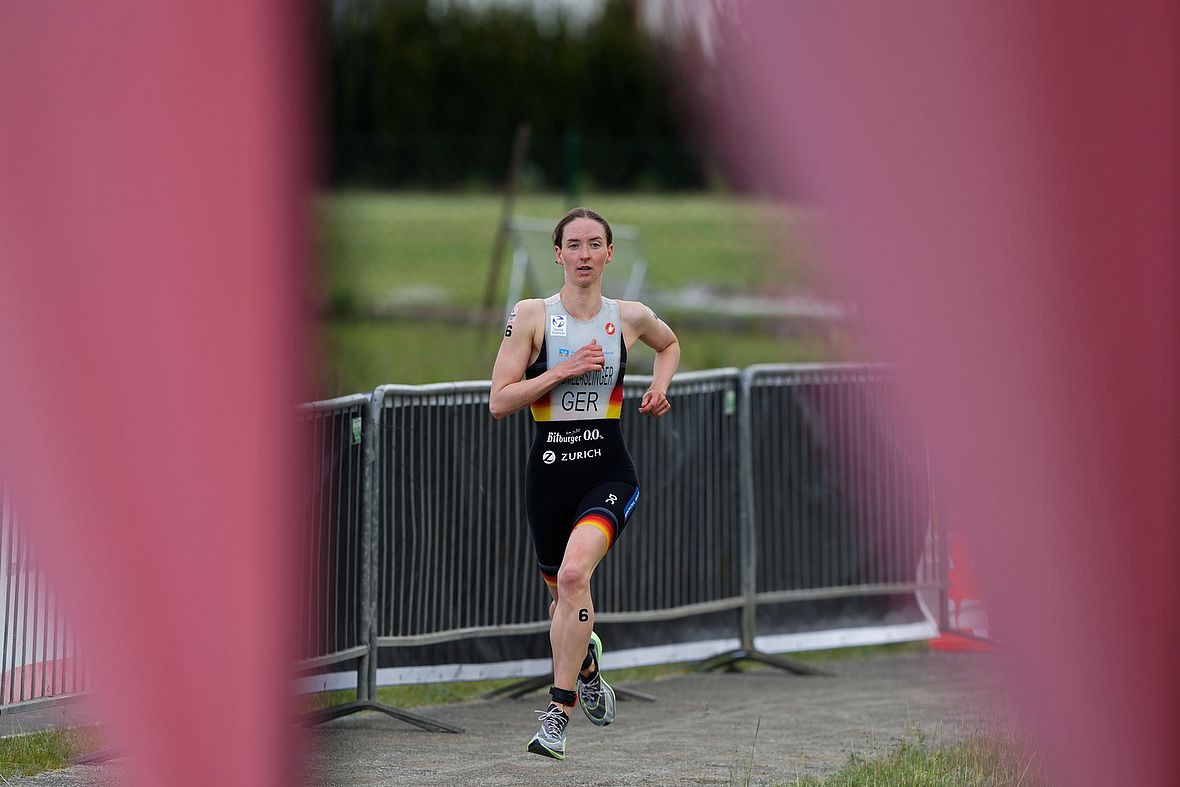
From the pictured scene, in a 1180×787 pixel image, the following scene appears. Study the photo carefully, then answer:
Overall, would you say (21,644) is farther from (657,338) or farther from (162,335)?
(162,335)

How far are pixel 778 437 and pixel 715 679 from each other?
1.36 m

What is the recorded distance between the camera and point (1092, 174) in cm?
220

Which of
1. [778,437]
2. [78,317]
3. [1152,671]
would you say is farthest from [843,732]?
[78,317]

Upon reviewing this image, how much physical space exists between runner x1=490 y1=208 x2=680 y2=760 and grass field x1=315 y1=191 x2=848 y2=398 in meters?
0.52

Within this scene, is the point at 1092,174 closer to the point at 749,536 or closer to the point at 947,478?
the point at 947,478

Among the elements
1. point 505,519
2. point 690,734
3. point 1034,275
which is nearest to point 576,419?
point 690,734

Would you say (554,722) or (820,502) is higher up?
(820,502)

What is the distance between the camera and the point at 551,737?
18.2 ft

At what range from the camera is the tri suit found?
5.90 m

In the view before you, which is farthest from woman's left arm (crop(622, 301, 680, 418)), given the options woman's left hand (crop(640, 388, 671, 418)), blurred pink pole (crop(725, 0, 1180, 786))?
blurred pink pole (crop(725, 0, 1180, 786))

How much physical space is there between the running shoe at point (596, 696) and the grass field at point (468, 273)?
1343 mm

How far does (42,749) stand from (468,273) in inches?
1088

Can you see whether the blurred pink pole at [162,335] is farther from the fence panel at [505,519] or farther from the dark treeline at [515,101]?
the dark treeline at [515,101]

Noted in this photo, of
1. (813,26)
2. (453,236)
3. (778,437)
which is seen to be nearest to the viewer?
(813,26)
